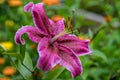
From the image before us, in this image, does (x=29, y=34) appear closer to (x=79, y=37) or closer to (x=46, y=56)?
(x=46, y=56)

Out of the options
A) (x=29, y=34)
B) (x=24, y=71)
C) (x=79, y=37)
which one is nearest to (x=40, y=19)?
(x=29, y=34)

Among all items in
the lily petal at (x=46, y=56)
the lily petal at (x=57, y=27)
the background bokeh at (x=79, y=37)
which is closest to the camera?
the lily petal at (x=46, y=56)

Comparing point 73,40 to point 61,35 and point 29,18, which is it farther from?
point 29,18

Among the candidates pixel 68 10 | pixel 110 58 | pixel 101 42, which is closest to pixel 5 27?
pixel 68 10

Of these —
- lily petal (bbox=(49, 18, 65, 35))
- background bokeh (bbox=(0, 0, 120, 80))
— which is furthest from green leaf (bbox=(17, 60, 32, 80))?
lily petal (bbox=(49, 18, 65, 35))

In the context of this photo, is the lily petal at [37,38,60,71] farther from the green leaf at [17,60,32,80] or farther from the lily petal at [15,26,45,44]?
the green leaf at [17,60,32,80]

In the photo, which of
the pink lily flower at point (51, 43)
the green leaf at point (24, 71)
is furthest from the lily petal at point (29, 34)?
the green leaf at point (24, 71)

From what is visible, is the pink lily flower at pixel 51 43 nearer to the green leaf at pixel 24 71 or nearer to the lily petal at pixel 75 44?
the lily petal at pixel 75 44
